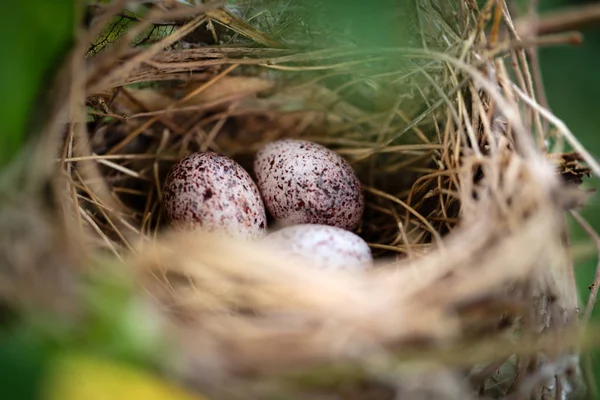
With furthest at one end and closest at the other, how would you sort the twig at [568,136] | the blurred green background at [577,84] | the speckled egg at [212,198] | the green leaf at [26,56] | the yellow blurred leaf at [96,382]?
the blurred green background at [577,84] < the speckled egg at [212,198] < the twig at [568,136] < the green leaf at [26,56] < the yellow blurred leaf at [96,382]

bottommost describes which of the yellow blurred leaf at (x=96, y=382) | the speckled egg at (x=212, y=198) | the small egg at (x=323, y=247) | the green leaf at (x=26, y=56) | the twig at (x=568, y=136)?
the yellow blurred leaf at (x=96, y=382)

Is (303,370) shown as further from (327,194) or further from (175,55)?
(175,55)

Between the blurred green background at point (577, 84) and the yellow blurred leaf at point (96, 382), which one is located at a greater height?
the blurred green background at point (577, 84)

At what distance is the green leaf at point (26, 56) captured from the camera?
29.5 inches

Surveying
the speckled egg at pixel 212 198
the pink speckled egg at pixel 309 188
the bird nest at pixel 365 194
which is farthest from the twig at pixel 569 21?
the speckled egg at pixel 212 198

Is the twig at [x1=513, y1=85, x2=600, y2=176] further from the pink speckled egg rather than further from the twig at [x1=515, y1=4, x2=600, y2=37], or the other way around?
the pink speckled egg

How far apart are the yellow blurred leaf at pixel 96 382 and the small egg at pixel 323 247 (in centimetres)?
36

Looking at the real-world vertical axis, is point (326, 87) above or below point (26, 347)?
above

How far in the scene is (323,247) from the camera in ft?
3.20

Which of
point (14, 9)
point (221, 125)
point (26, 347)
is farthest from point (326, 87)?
point (26, 347)

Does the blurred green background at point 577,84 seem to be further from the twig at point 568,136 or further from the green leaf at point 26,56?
the green leaf at point 26,56

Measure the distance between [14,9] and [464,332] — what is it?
734 mm

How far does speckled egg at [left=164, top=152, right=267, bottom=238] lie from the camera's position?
1078 mm

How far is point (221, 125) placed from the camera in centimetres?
130
